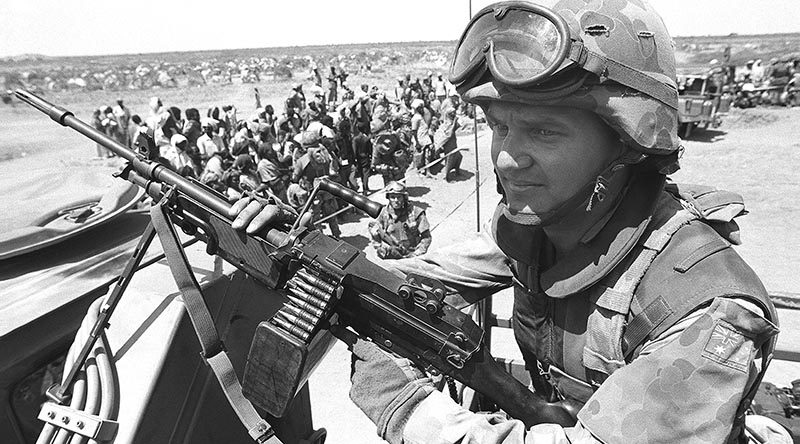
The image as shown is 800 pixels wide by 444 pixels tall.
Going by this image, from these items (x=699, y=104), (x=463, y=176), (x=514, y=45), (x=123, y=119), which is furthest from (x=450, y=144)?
(x=514, y=45)

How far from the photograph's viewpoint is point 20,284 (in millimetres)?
2291

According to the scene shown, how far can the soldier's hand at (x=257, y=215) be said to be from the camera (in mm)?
2125

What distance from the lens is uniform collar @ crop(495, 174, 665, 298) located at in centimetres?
179

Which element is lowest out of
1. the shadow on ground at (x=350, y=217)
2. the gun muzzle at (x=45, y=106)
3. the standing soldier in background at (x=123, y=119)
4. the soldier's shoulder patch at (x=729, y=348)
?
the shadow on ground at (x=350, y=217)

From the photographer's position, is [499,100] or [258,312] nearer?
[499,100]

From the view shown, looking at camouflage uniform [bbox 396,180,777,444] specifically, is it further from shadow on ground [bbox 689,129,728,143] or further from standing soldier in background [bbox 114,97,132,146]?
standing soldier in background [bbox 114,97,132,146]

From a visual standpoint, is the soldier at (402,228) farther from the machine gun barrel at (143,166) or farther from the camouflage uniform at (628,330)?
the camouflage uniform at (628,330)

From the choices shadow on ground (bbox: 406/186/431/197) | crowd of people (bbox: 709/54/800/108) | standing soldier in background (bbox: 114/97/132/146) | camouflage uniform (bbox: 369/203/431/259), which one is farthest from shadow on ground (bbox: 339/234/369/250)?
crowd of people (bbox: 709/54/800/108)

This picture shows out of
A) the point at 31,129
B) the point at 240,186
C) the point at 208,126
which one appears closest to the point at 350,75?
the point at 31,129

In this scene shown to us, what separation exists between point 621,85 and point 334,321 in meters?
1.40

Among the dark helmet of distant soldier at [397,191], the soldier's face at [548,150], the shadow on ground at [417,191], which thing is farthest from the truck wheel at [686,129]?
the soldier's face at [548,150]

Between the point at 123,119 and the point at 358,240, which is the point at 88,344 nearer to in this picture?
the point at 358,240

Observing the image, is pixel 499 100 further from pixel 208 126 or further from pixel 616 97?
pixel 208 126

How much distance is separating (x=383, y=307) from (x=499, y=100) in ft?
2.91
